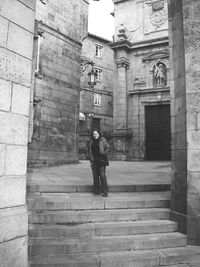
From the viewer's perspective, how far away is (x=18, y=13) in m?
3.46

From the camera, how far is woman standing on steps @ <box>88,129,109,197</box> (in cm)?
595

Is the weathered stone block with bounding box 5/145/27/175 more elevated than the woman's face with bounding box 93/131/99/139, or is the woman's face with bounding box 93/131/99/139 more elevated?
the woman's face with bounding box 93/131/99/139

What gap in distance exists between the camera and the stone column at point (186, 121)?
4652mm

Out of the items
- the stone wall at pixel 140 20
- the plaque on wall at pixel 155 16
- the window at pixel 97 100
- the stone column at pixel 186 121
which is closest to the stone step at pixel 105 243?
the stone column at pixel 186 121

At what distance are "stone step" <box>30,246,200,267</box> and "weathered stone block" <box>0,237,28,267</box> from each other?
1.28 ft

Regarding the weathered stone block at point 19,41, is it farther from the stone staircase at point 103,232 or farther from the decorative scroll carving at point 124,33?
the decorative scroll carving at point 124,33

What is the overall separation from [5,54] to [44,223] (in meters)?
2.92

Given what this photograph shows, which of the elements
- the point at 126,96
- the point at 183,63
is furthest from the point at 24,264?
the point at 126,96

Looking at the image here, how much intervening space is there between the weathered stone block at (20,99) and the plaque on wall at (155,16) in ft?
64.9

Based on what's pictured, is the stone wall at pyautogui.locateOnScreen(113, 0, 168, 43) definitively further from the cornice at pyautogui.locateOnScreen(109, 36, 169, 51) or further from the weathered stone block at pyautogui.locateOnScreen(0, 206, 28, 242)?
the weathered stone block at pyautogui.locateOnScreen(0, 206, 28, 242)

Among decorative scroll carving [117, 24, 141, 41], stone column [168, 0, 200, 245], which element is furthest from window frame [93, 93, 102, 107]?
stone column [168, 0, 200, 245]

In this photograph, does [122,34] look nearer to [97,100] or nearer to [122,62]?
[122,62]

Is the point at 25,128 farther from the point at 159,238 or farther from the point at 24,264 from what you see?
the point at 159,238

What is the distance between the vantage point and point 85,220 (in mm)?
4824
